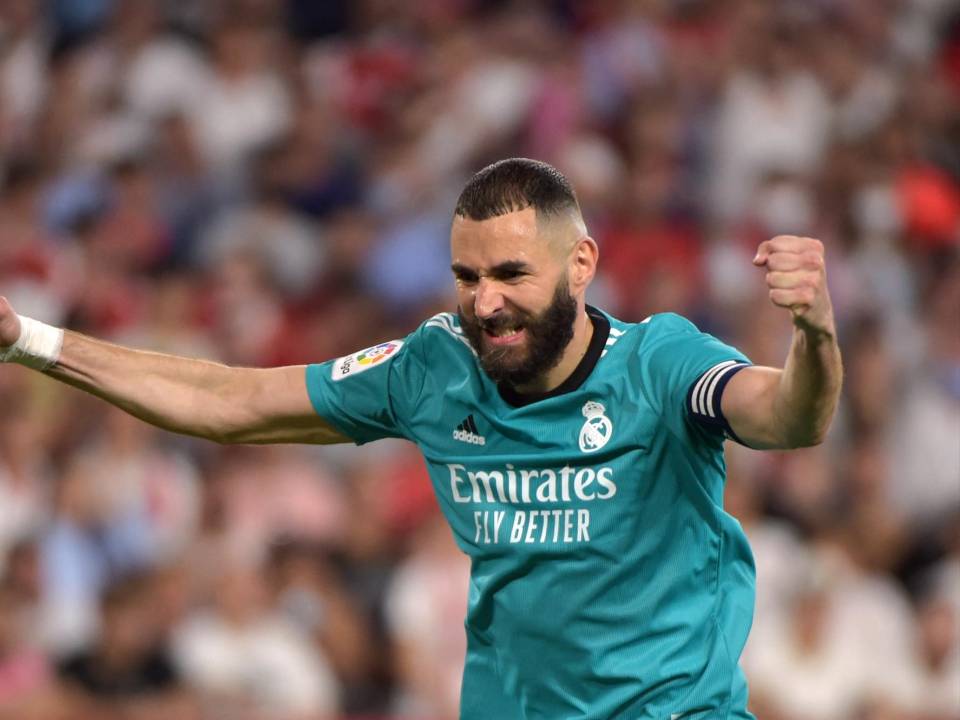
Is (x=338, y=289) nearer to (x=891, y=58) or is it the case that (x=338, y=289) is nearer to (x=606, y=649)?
(x=891, y=58)

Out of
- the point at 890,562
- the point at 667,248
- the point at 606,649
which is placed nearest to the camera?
the point at 606,649

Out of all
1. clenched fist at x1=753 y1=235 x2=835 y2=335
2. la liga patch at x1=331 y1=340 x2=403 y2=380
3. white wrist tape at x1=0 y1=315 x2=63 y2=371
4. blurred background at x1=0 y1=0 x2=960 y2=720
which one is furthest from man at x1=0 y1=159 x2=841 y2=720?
blurred background at x1=0 y1=0 x2=960 y2=720

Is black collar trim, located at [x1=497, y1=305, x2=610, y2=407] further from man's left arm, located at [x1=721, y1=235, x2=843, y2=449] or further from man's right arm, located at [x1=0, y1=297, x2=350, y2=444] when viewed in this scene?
man's right arm, located at [x1=0, y1=297, x2=350, y2=444]

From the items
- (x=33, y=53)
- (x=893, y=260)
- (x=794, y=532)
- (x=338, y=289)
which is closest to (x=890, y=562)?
(x=794, y=532)

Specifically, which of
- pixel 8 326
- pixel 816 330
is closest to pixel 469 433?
pixel 816 330

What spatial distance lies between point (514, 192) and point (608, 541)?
90cm

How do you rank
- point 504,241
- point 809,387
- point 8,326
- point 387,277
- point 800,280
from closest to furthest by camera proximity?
point 800,280
point 809,387
point 504,241
point 8,326
point 387,277

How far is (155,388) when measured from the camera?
177 inches

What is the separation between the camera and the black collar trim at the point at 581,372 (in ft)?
13.6

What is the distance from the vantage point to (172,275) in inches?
375

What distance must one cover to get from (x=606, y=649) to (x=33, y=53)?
8.06m

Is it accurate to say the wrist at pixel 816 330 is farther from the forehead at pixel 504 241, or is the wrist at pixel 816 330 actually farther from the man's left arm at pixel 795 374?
the forehead at pixel 504 241

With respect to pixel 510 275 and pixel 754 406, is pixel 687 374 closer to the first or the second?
pixel 754 406

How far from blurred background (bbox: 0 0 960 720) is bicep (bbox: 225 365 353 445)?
3306 mm
